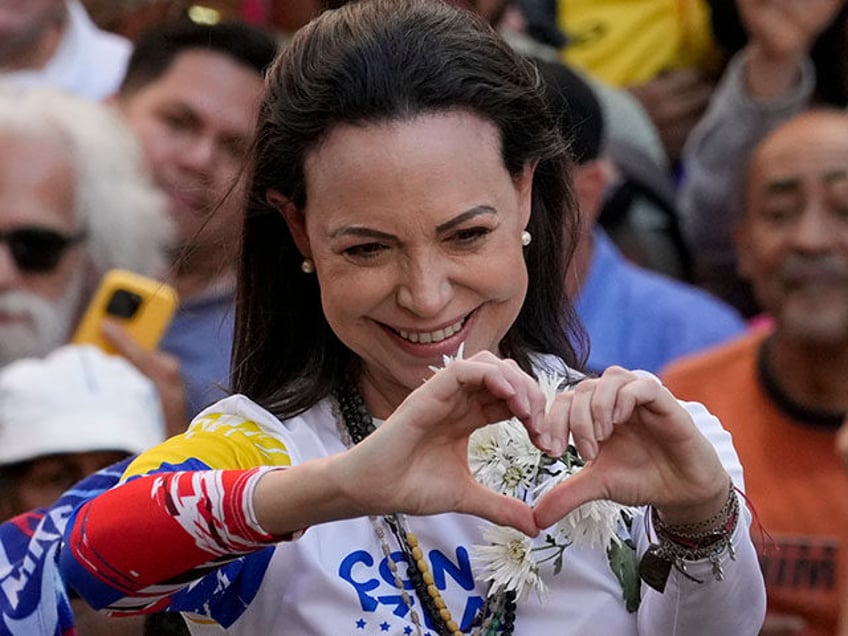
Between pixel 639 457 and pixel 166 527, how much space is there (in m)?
0.62

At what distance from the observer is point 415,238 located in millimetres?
2586

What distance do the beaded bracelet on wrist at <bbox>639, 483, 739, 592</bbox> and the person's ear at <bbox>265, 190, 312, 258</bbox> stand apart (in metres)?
0.66

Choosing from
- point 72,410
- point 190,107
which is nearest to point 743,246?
point 190,107

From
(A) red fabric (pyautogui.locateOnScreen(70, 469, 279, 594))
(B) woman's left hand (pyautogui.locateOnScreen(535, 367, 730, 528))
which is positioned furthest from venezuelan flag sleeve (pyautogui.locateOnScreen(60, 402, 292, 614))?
(B) woman's left hand (pyautogui.locateOnScreen(535, 367, 730, 528))

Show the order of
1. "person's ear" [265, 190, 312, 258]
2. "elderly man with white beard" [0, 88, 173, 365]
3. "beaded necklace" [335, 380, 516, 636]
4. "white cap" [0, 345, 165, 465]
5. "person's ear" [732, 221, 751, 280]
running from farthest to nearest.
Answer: "person's ear" [732, 221, 751, 280]
"elderly man with white beard" [0, 88, 173, 365]
"white cap" [0, 345, 165, 465]
"person's ear" [265, 190, 312, 258]
"beaded necklace" [335, 380, 516, 636]

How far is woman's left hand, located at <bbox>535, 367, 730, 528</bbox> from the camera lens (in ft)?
7.69

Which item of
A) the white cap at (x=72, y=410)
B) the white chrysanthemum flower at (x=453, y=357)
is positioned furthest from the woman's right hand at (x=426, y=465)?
the white cap at (x=72, y=410)

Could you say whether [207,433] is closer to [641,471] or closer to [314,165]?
[314,165]

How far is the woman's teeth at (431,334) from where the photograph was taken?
8.75 feet

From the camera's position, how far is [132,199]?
17.6 feet

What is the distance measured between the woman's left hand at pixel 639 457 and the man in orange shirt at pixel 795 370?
2.14 meters

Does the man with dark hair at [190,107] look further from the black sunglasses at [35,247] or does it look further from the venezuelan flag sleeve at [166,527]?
the venezuelan flag sleeve at [166,527]

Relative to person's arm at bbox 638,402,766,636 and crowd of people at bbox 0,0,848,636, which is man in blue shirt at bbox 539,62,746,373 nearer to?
crowd of people at bbox 0,0,848,636

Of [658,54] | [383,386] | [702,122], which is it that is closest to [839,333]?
[702,122]
